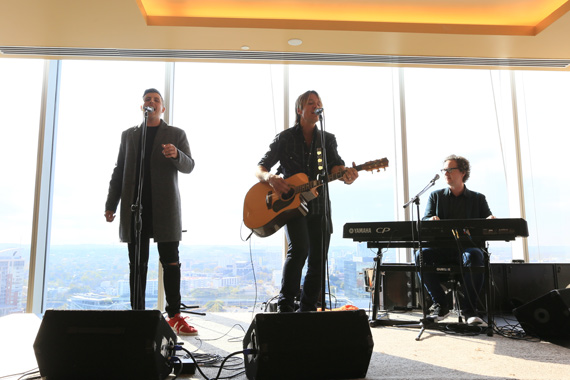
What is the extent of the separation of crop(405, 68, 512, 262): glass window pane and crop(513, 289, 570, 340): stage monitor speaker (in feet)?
7.42

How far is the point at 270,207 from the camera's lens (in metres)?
2.56

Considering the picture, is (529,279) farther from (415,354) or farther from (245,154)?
(245,154)

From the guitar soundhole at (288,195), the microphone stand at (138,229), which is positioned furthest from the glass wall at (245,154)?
the guitar soundhole at (288,195)

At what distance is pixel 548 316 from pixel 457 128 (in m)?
2.80

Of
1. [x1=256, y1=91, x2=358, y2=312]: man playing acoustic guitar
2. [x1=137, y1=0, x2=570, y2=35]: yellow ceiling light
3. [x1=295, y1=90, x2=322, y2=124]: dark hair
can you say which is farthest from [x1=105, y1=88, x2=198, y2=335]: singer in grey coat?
[x1=137, y1=0, x2=570, y2=35]: yellow ceiling light

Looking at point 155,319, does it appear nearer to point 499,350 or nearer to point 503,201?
point 499,350

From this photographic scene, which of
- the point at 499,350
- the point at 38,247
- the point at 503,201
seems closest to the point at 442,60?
the point at 503,201

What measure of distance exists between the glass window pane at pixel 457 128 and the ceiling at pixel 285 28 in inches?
34.9

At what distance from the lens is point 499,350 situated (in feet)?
7.61

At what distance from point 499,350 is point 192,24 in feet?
10.5

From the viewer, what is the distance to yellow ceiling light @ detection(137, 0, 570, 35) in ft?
11.7

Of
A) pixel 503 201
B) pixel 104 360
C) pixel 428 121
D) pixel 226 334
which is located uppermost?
pixel 428 121

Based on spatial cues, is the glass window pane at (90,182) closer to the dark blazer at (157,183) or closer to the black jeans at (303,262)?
the dark blazer at (157,183)

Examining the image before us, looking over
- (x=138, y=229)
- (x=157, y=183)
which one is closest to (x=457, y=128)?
(x=157, y=183)
